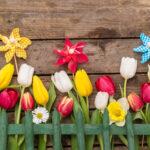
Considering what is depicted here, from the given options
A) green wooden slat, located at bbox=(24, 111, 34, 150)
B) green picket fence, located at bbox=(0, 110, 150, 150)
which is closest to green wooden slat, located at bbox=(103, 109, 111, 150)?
green picket fence, located at bbox=(0, 110, 150, 150)

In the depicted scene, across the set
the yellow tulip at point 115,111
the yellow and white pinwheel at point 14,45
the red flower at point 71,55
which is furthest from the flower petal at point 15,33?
the yellow tulip at point 115,111

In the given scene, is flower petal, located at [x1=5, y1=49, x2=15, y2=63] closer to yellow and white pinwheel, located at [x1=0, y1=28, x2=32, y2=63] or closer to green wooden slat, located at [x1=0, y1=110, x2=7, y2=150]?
yellow and white pinwheel, located at [x1=0, y1=28, x2=32, y2=63]

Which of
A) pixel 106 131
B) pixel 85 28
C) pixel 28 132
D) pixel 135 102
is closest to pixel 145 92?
pixel 135 102

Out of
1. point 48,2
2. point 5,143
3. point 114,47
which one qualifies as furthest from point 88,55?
point 5,143

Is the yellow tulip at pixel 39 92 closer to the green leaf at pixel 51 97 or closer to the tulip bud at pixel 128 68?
the green leaf at pixel 51 97

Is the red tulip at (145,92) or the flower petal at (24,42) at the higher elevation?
the flower petal at (24,42)

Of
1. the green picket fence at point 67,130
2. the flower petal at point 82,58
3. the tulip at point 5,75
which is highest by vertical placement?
the flower petal at point 82,58
